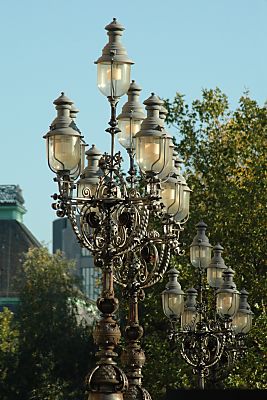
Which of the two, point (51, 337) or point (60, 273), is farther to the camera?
point (60, 273)

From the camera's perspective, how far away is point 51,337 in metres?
68.2

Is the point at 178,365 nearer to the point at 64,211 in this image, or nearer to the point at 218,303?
the point at 218,303

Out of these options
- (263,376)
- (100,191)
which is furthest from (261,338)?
(100,191)

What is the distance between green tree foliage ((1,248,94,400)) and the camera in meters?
65.6

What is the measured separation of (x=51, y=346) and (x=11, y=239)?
53.6m

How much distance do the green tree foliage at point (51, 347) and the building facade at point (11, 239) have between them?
31847 mm

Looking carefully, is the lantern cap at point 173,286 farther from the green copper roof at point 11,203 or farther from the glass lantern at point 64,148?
the green copper roof at point 11,203

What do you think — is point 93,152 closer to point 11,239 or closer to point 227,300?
point 227,300

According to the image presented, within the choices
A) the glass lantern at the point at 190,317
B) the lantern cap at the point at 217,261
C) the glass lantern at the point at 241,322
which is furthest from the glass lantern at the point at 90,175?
the glass lantern at the point at 241,322

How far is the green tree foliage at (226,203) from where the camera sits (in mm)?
47500

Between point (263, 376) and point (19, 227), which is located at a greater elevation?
point (19, 227)

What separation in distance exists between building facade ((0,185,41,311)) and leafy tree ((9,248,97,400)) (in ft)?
104

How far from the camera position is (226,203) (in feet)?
164

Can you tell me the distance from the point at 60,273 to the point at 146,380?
31383 mm
